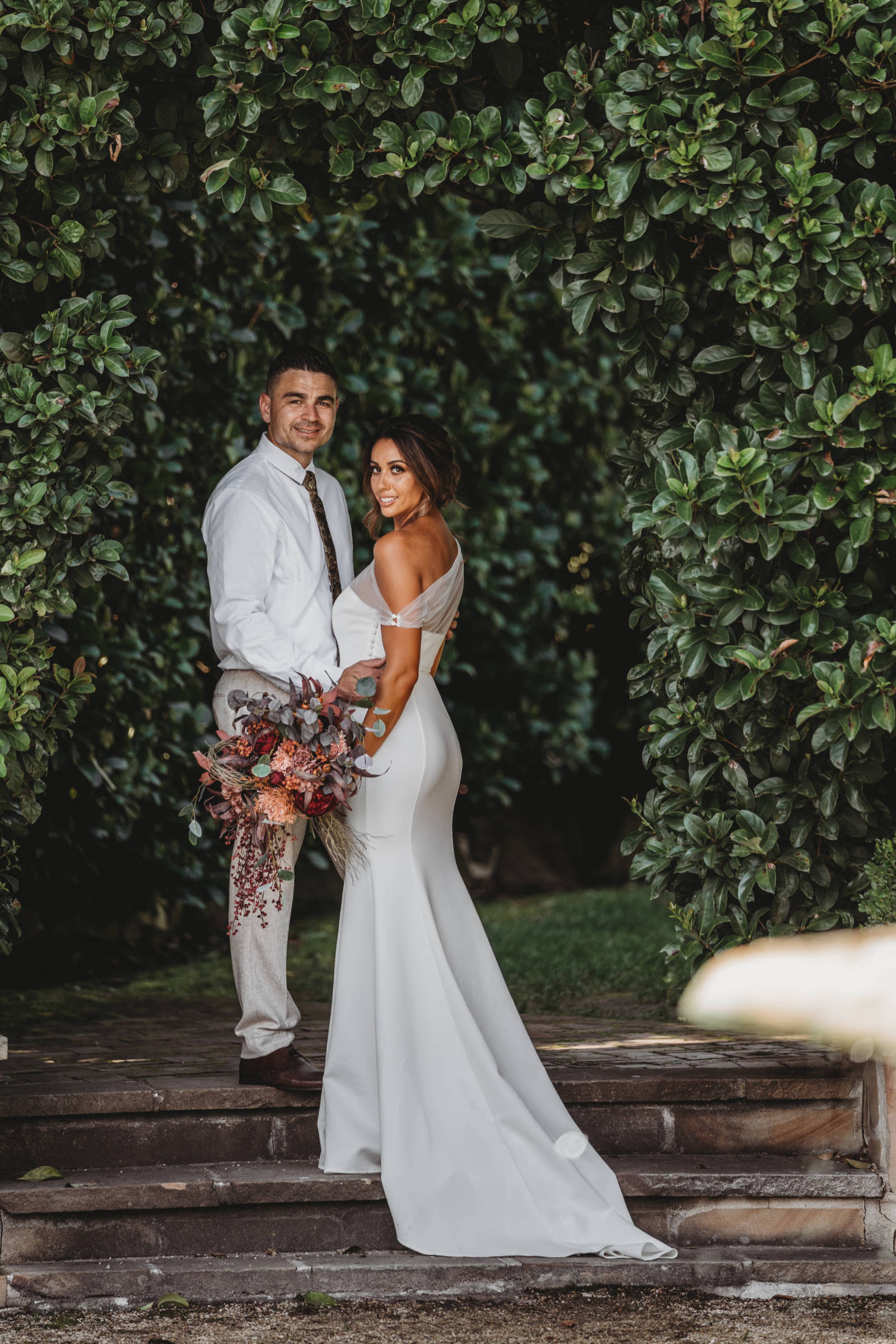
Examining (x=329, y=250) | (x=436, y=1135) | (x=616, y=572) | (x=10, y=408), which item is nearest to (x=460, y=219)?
(x=329, y=250)

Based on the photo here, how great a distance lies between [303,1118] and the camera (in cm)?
442

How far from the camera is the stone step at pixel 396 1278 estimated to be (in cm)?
389

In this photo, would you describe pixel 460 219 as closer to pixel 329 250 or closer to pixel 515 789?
pixel 329 250

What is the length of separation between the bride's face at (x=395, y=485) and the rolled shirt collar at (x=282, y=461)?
47 cm

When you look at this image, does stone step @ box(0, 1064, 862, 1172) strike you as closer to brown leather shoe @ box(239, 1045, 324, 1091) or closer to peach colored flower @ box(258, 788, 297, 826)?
brown leather shoe @ box(239, 1045, 324, 1091)

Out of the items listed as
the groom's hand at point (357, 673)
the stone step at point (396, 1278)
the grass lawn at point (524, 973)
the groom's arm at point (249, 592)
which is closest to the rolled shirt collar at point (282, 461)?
the groom's arm at point (249, 592)

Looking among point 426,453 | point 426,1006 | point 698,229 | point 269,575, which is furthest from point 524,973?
point 698,229

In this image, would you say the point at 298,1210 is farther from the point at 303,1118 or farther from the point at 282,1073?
the point at 282,1073

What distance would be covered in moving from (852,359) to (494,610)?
5418mm

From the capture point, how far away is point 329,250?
806cm

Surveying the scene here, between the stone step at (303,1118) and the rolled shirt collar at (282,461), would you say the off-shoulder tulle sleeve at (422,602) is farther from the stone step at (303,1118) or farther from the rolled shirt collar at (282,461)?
the stone step at (303,1118)

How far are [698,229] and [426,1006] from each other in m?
2.34

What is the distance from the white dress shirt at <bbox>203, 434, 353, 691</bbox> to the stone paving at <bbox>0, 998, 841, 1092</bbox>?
4.43 feet

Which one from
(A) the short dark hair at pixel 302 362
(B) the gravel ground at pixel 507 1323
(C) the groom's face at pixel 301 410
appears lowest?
(B) the gravel ground at pixel 507 1323
